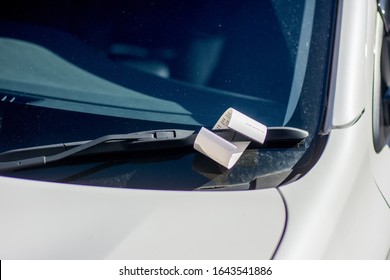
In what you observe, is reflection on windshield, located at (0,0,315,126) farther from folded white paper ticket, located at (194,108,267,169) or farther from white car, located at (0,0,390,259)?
folded white paper ticket, located at (194,108,267,169)

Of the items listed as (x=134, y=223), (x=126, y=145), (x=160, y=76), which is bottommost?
(x=134, y=223)

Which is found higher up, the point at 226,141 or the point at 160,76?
the point at 160,76

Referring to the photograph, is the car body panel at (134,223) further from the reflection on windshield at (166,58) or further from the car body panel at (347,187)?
the reflection on windshield at (166,58)

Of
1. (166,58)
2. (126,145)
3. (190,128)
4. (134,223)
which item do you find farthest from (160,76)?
(134,223)

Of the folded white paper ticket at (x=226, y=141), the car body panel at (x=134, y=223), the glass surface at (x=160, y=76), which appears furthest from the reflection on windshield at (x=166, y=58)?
the car body panel at (x=134, y=223)

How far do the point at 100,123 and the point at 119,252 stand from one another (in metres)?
0.51

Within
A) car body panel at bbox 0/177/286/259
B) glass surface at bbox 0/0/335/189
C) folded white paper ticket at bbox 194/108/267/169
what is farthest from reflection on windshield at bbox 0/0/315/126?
car body panel at bbox 0/177/286/259

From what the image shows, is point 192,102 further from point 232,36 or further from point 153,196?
point 153,196

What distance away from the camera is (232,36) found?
1.84m

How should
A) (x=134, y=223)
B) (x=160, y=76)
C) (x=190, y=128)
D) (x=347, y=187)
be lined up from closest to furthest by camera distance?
(x=134, y=223)
(x=347, y=187)
(x=190, y=128)
(x=160, y=76)

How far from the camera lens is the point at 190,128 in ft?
5.33

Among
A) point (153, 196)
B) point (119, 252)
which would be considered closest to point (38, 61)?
point (153, 196)

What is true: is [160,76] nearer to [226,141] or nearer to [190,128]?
[190,128]

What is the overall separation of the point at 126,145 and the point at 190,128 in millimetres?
213
